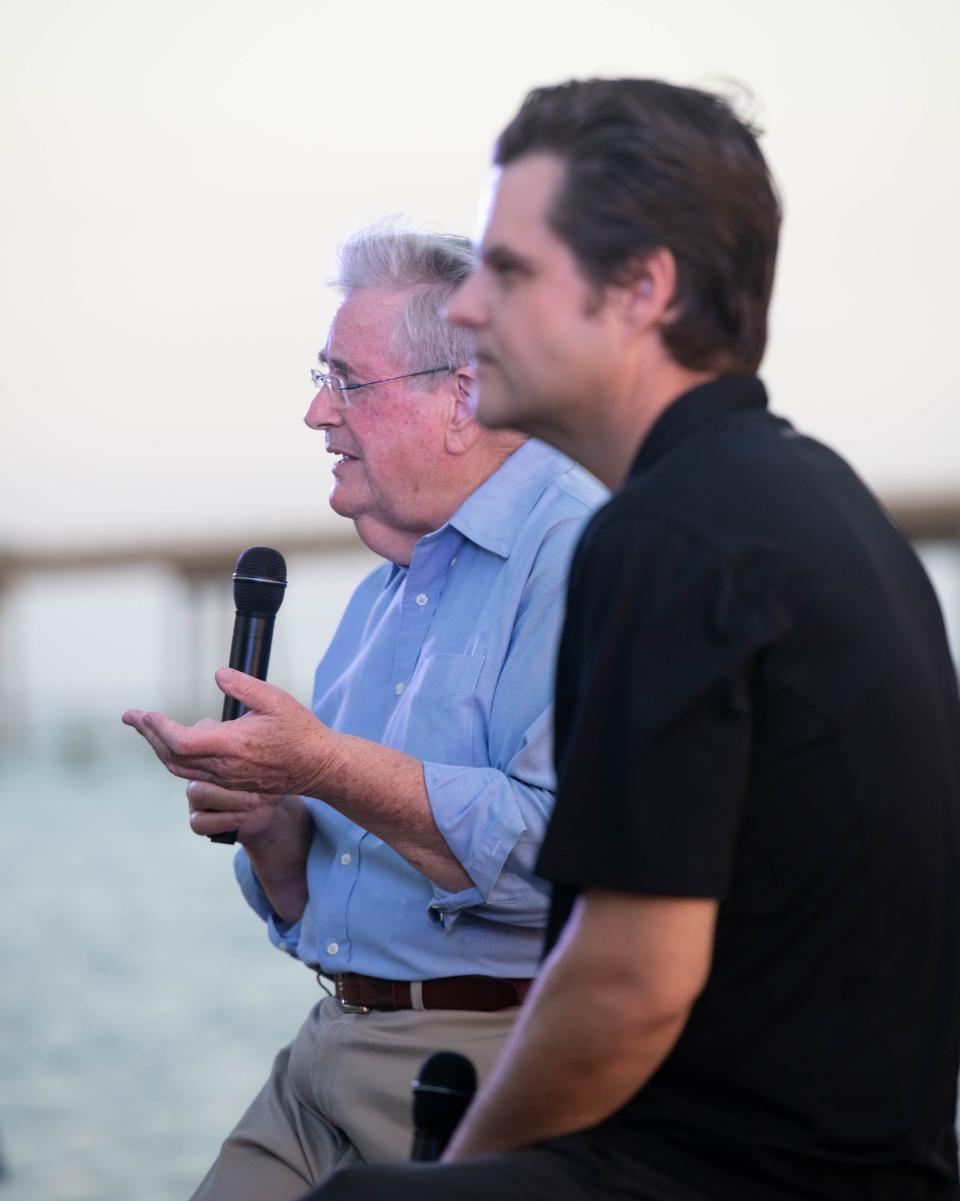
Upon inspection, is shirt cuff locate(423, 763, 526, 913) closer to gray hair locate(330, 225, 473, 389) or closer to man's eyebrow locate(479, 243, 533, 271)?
gray hair locate(330, 225, 473, 389)

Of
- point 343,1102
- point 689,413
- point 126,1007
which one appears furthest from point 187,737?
point 126,1007

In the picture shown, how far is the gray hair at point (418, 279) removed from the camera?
1674 mm

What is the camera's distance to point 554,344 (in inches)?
37.1

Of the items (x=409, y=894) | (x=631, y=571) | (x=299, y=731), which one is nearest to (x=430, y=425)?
(x=299, y=731)

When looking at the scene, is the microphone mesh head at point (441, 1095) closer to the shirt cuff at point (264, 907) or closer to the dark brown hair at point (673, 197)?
the dark brown hair at point (673, 197)

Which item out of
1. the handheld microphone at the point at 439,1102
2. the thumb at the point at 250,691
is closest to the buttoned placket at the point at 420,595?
the thumb at the point at 250,691

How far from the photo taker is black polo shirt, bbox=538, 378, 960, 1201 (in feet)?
2.72

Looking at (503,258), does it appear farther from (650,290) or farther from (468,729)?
(468,729)

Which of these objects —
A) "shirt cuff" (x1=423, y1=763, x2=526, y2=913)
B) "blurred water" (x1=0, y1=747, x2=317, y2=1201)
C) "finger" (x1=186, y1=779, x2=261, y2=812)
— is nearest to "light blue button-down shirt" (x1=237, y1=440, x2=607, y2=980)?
"shirt cuff" (x1=423, y1=763, x2=526, y2=913)

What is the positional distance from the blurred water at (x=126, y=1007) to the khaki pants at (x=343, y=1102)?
149cm

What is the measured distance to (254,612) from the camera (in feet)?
5.24

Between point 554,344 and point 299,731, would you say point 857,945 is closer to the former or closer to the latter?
point 554,344

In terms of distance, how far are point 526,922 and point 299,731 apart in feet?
1.00

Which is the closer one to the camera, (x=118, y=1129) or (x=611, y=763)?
(x=611, y=763)
